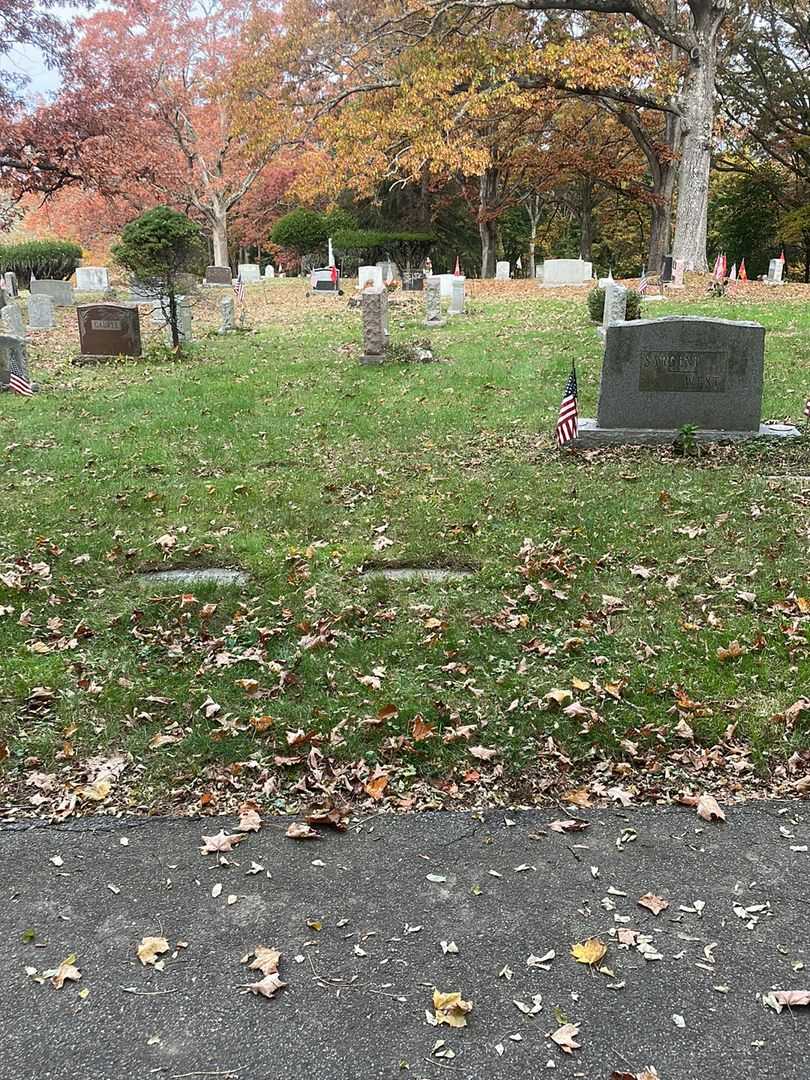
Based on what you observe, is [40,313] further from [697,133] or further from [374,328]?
[697,133]

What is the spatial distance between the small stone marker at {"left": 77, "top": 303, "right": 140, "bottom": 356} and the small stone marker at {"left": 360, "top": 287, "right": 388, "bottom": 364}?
4760 mm

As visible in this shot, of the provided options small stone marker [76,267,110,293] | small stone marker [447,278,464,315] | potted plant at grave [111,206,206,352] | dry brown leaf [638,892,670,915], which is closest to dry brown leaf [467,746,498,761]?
dry brown leaf [638,892,670,915]

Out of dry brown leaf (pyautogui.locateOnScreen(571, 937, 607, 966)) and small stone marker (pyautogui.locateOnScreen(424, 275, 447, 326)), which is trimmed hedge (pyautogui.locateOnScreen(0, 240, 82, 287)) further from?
dry brown leaf (pyautogui.locateOnScreen(571, 937, 607, 966))

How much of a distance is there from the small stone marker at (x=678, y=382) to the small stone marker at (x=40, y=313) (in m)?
16.3

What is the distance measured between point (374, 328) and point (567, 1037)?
12.9 m

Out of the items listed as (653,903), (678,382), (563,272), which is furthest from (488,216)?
(653,903)

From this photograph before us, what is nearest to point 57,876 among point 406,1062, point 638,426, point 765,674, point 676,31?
point 406,1062

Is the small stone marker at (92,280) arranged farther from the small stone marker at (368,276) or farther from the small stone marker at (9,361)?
the small stone marker at (9,361)

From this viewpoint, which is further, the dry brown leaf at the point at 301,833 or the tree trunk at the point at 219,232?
the tree trunk at the point at 219,232

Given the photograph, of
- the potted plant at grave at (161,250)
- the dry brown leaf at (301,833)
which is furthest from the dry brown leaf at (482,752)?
the potted plant at grave at (161,250)

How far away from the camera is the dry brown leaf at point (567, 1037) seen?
8.70 feet

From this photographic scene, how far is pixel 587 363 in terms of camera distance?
527 inches

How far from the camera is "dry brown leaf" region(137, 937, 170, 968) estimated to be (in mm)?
3033

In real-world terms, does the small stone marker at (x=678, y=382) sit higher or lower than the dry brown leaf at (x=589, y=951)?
higher
